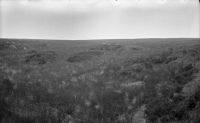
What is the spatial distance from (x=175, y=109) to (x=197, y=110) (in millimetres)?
593

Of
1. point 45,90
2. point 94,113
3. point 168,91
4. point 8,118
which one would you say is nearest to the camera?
point 8,118

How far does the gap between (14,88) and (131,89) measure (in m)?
4.37

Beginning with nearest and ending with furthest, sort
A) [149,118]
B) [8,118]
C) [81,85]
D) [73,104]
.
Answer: [8,118] < [149,118] < [73,104] < [81,85]

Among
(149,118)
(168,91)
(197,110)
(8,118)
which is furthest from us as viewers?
(168,91)

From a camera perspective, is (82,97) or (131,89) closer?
(82,97)

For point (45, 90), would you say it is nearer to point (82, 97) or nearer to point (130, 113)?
point (82, 97)

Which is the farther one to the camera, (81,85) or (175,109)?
(81,85)

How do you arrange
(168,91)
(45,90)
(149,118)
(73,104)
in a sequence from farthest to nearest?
(45,90) < (168,91) < (73,104) < (149,118)

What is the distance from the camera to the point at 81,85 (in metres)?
8.67

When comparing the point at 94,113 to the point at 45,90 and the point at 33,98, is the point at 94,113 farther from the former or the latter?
the point at 45,90

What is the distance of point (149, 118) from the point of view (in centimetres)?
493

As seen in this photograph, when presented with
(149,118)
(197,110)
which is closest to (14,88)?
(149,118)

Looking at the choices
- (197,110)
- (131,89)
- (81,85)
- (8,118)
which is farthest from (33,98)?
(197,110)

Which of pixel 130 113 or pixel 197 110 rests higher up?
pixel 197 110
